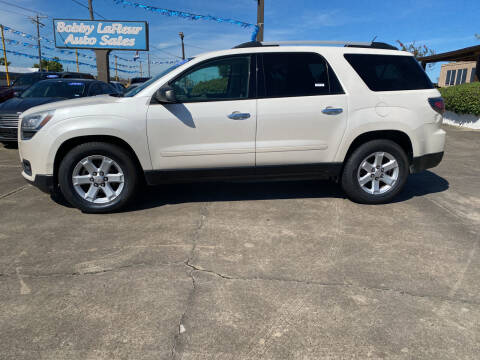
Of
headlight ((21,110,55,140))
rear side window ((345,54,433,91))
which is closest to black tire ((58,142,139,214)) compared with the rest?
headlight ((21,110,55,140))

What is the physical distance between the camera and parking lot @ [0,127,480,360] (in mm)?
2131

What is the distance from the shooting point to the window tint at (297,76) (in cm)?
419

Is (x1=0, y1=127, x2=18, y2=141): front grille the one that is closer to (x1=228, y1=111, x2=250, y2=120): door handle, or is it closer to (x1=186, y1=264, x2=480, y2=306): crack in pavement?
(x1=228, y1=111, x2=250, y2=120): door handle

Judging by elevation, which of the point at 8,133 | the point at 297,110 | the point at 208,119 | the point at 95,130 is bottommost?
the point at 8,133

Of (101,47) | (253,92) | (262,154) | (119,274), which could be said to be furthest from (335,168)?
(101,47)

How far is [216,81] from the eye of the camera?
166 inches

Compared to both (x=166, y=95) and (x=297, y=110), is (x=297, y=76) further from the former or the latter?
(x=166, y=95)

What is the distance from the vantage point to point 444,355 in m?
2.03

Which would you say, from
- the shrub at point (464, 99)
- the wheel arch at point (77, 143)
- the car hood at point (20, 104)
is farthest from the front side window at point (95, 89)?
the shrub at point (464, 99)

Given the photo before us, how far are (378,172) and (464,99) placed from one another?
36.0 ft

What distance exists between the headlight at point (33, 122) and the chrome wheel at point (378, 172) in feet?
12.2

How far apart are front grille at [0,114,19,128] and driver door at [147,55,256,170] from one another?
4.81 meters

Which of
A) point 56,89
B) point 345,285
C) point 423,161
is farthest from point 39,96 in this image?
point 345,285

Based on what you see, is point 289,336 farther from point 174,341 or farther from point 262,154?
point 262,154
